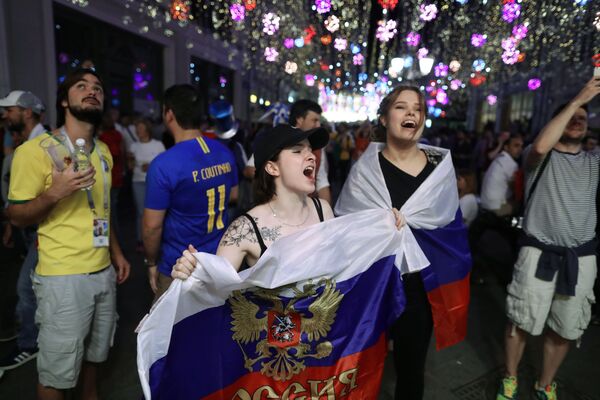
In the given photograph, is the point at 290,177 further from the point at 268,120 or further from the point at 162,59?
the point at 162,59

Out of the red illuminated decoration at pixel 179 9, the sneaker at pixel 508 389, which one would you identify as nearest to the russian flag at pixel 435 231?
the sneaker at pixel 508 389

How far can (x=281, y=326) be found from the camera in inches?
70.8

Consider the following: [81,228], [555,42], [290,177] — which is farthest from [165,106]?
[555,42]

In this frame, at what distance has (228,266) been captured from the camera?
1.60m

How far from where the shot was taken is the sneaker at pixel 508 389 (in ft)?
9.36

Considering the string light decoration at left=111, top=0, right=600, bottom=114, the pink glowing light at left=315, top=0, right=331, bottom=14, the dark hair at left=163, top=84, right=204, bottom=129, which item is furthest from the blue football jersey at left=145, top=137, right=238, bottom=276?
the pink glowing light at left=315, top=0, right=331, bottom=14

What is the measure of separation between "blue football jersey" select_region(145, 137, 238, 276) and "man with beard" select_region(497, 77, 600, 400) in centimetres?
Result: 214

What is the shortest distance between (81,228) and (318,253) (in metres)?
1.37

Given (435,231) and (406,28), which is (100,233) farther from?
(406,28)

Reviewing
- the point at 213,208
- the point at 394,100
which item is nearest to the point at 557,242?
the point at 394,100

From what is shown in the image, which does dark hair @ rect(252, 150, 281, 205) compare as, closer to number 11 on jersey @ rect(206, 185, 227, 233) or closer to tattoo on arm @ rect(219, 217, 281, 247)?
tattoo on arm @ rect(219, 217, 281, 247)

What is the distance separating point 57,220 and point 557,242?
10.2ft

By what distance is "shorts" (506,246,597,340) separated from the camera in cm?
272

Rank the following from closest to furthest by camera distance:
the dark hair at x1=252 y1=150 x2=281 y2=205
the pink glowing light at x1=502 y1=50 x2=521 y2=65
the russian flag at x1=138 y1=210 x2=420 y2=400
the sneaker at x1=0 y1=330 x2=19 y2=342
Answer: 1. the russian flag at x1=138 y1=210 x2=420 y2=400
2. the dark hair at x1=252 y1=150 x2=281 y2=205
3. the sneaker at x1=0 y1=330 x2=19 y2=342
4. the pink glowing light at x1=502 y1=50 x2=521 y2=65
